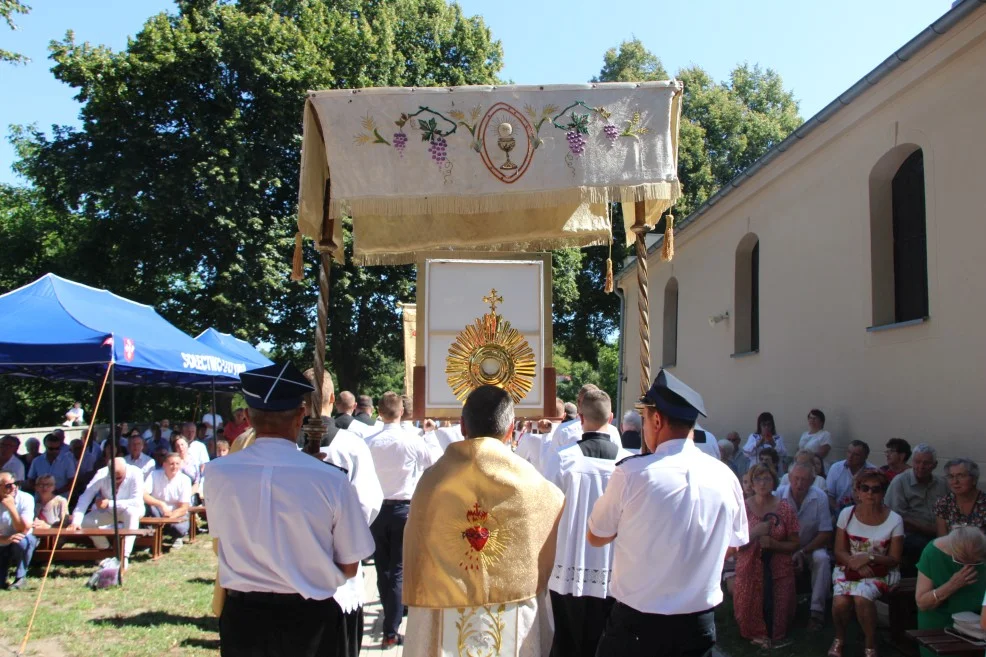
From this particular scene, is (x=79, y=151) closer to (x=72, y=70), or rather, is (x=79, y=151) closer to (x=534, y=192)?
(x=72, y=70)

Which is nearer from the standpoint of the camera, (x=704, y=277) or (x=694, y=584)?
(x=694, y=584)

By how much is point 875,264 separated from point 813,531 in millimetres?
3624

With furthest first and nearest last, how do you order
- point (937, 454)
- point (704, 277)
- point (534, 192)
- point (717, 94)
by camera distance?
point (717, 94) < point (704, 277) < point (937, 454) < point (534, 192)

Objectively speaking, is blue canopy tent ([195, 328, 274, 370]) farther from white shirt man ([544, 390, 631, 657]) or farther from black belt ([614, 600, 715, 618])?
black belt ([614, 600, 715, 618])

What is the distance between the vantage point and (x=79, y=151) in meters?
19.0

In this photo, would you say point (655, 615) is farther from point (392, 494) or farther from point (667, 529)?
point (392, 494)

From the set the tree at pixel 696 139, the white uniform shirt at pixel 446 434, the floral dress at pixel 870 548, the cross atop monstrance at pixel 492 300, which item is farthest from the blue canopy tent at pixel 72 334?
the tree at pixel 696 139

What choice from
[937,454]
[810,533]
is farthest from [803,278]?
[810,533]

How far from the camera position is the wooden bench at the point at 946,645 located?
4.54 meters

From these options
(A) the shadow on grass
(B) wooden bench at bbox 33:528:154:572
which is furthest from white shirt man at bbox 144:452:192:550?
(A) the shadow on grass

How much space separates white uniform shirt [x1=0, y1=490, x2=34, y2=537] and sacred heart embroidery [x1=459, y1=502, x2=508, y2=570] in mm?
6871

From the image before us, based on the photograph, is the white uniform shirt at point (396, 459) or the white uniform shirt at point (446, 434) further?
the white uniform shirt at point (446, 434)

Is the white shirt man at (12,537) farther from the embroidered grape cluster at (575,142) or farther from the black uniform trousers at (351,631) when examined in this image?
the embroidered grape cluster at (575,142)

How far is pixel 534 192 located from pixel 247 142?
16.5 meters
